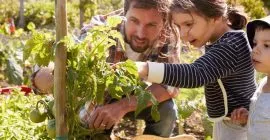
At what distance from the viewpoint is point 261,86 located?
1.94 metres

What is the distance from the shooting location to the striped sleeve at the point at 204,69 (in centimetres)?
165

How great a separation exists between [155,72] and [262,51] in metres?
0.42

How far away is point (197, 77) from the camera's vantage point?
1.69 metres

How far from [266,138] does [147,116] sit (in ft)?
2.53

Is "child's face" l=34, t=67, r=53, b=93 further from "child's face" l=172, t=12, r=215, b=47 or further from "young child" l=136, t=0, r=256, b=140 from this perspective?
"child's face" l=172, t=12, r=215, b=47

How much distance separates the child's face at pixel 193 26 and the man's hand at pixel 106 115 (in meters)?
0.38

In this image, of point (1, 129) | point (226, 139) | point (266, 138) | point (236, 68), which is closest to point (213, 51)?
point (236, 68)

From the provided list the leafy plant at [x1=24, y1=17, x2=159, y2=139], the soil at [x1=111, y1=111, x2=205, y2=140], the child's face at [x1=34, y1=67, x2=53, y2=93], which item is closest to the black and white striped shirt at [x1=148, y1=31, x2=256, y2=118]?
the leafy plant at [x1=24, y1=17, x2=159, y2=139]

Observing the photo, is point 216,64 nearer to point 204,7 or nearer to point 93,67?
point 204,7

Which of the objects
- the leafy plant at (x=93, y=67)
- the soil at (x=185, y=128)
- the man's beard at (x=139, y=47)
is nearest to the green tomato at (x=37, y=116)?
the leafy plant at (x=93, y=67)

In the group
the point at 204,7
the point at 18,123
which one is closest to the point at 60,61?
the point at 204,7

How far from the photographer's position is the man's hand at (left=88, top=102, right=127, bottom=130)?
1.85 m

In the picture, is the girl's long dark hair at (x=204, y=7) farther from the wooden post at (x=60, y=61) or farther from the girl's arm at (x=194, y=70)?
the wooden post at (x=60, y=61)

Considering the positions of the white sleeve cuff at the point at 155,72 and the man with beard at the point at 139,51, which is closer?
the white sleeve cuff at the point at 155,72
